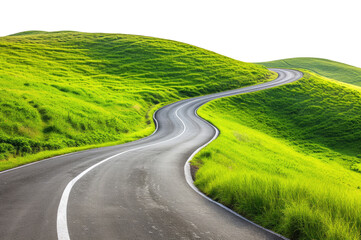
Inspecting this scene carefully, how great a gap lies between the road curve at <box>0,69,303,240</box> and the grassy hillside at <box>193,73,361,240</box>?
693mm

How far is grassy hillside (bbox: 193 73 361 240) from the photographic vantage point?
4.61m

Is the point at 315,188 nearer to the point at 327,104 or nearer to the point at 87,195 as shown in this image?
the point at 87,195

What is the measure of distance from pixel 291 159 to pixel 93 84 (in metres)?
36.0

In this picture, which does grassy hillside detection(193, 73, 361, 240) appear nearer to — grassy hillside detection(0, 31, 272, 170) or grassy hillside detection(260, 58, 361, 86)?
grassy hillside detection(0, 31, 272, 170)

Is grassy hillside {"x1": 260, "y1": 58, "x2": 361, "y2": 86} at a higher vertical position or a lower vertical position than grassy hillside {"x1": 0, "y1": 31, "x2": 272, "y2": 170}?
higher

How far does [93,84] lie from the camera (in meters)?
45.0

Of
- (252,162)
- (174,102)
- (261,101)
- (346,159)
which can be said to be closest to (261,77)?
(261,101)

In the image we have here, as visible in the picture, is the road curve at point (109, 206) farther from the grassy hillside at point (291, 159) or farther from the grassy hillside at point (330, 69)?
the grassy hillside at point (330, 69)

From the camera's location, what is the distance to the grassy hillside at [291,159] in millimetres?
4613

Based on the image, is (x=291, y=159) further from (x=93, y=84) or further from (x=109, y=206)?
(x=93, y=84)

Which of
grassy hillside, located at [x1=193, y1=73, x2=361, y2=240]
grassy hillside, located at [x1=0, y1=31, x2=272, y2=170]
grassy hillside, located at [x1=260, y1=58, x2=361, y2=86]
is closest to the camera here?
grassy hillside, located at [x1=193, y1=73, x2=361, y2=240]

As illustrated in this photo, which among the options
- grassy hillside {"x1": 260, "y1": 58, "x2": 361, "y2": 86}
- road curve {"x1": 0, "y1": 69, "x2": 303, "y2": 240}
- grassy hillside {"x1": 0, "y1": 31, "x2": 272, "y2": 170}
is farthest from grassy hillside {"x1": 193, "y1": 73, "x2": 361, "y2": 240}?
grassy hillside {"x1": 260, "y1": 58, "x2": 361, "y2": 86}

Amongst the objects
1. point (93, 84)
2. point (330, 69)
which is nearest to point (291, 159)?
point (93, 84)

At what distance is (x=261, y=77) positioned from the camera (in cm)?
6819
